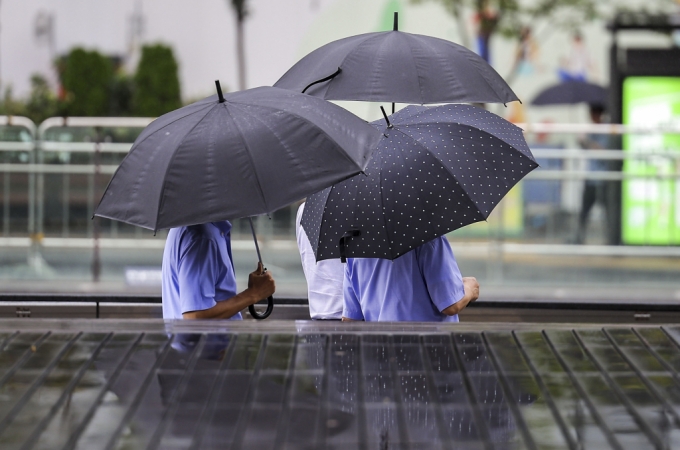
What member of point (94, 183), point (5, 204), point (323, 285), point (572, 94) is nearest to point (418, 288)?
point (323, 285)

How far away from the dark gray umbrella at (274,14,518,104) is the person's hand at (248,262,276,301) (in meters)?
0.74

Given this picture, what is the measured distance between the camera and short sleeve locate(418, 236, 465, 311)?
10.8 ft

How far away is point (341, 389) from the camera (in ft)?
6.54

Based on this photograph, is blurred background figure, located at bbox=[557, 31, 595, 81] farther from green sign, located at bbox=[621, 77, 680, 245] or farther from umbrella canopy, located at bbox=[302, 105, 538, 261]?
umbrella canopy, located at bbox=[302, 105, 538, 261]

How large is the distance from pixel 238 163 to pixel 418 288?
786mm

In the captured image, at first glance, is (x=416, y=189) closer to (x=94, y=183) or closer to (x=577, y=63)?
(x=94, y=183)

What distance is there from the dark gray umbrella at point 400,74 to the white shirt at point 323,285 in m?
0.59

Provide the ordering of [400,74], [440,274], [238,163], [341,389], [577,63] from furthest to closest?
[577,63], [400,74], [440,274], [238,163], [341,389]

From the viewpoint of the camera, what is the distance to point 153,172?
10.3 feet

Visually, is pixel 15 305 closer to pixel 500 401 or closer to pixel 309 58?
pixel 309 58

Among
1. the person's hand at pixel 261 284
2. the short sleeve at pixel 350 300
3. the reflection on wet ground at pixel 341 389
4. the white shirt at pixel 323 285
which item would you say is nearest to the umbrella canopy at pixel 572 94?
the white shirt at pixel 323 285

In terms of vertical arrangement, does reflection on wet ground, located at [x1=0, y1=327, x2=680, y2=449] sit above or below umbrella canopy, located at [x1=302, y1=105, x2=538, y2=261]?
below

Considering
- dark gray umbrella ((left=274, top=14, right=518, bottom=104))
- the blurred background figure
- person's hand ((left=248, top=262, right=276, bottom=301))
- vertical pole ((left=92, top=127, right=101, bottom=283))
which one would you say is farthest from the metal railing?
person's hand ((left=248, top=262, right=276, bottom=301))

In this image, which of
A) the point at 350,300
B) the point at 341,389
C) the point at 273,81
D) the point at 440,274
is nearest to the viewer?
the point at 341,389
